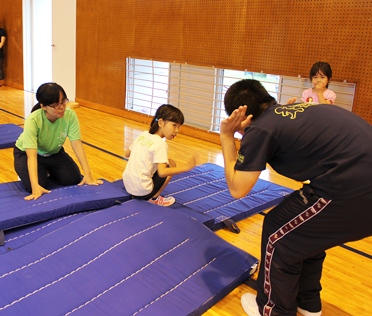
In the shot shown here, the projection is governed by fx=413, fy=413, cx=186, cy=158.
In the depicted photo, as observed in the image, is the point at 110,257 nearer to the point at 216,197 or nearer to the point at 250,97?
the point at 250,97

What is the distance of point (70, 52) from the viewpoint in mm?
8773

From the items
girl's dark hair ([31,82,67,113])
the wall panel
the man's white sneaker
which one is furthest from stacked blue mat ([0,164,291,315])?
the wall panel

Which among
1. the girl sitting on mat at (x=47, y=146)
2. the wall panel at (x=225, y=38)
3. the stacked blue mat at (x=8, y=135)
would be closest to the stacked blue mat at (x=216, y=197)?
the girl sitting on mat at (x=47, y=146)

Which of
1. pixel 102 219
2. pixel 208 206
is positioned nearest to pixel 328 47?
pixel 208 206

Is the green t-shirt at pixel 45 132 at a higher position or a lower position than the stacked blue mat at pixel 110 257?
higher

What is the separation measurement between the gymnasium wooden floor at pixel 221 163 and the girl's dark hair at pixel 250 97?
1.06m

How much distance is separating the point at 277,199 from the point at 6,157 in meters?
2.98

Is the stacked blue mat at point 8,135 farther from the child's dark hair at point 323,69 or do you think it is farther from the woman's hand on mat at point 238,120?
the woman's hand on mat at point 238,120

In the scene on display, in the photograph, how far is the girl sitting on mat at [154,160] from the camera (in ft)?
9.98

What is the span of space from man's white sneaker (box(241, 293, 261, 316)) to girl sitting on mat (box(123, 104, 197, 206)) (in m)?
1.06

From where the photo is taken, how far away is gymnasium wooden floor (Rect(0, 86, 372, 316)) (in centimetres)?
229

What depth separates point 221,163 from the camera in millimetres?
4934

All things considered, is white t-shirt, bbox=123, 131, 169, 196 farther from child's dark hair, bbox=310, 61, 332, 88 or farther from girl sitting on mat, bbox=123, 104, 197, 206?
child's dark hair, bbox=310, 61, 332, 88

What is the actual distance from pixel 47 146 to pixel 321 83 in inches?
112
